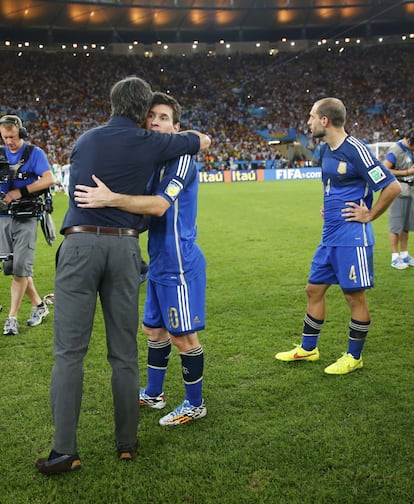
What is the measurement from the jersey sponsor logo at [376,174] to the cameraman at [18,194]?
10.8ft

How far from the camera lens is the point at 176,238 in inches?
138

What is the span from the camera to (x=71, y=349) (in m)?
3.05

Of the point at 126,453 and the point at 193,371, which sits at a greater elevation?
the point at 193,371

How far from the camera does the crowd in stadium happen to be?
142 feet

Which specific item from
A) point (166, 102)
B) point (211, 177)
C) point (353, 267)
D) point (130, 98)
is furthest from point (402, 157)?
point (211, 177)

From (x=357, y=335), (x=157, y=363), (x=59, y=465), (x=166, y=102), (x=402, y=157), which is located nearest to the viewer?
(x=59, y=465)

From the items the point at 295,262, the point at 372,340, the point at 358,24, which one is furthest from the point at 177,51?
the point at 372,340

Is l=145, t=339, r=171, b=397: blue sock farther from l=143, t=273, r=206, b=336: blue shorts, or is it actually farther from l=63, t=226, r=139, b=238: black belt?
l=63, t=226, r=139, b=238: black belt

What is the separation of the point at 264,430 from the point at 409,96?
167ft

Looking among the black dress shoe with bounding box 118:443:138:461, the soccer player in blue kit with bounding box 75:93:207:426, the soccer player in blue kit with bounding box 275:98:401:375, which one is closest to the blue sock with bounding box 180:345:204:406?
the soccer player in blue kit with bounding box 75:93:207:426

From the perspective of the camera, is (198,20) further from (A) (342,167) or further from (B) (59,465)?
(B) (59,465)

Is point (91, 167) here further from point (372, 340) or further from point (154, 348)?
point (372, 340)

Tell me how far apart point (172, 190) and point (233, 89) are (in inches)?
1954

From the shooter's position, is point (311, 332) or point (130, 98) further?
point (311, 332)
